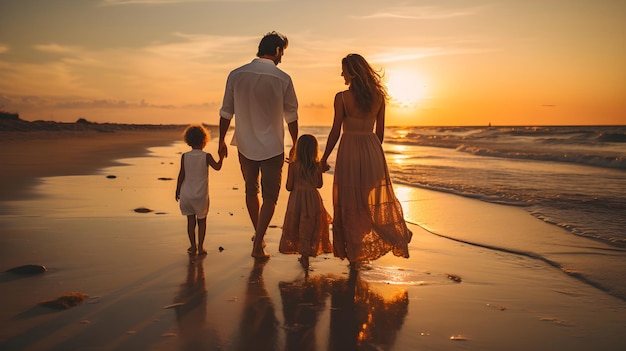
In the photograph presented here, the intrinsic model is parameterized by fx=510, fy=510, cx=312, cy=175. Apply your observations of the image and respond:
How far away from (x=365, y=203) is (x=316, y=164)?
0.58 metres

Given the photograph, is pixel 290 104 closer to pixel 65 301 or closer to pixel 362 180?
pixel 362 180

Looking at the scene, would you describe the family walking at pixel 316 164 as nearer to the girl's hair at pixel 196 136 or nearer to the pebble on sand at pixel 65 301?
the girl's hair at pixel 196 136

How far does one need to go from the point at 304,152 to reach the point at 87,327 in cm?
238

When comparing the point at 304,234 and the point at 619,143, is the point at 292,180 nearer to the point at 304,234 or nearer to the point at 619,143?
the point at 304,234

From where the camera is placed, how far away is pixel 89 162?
564 inches

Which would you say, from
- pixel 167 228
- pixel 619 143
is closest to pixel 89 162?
pixel 167 228

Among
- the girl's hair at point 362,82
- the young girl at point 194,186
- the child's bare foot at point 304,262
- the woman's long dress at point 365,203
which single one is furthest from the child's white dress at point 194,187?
the girl's hair at point 362,82

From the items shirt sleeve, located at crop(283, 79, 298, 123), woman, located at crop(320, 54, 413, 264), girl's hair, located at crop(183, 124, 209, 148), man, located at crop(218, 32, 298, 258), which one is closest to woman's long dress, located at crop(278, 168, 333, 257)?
woman, located at crop(320, 54, 413, 264)

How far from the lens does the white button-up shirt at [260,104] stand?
4.89m

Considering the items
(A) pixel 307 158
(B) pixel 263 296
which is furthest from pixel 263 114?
(B) pixel 263 296

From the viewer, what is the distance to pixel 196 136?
5180 mm

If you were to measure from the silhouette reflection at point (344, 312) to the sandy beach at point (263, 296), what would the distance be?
0.01 m

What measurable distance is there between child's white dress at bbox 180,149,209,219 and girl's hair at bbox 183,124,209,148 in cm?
9

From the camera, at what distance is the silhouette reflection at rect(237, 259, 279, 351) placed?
2.89 meters
